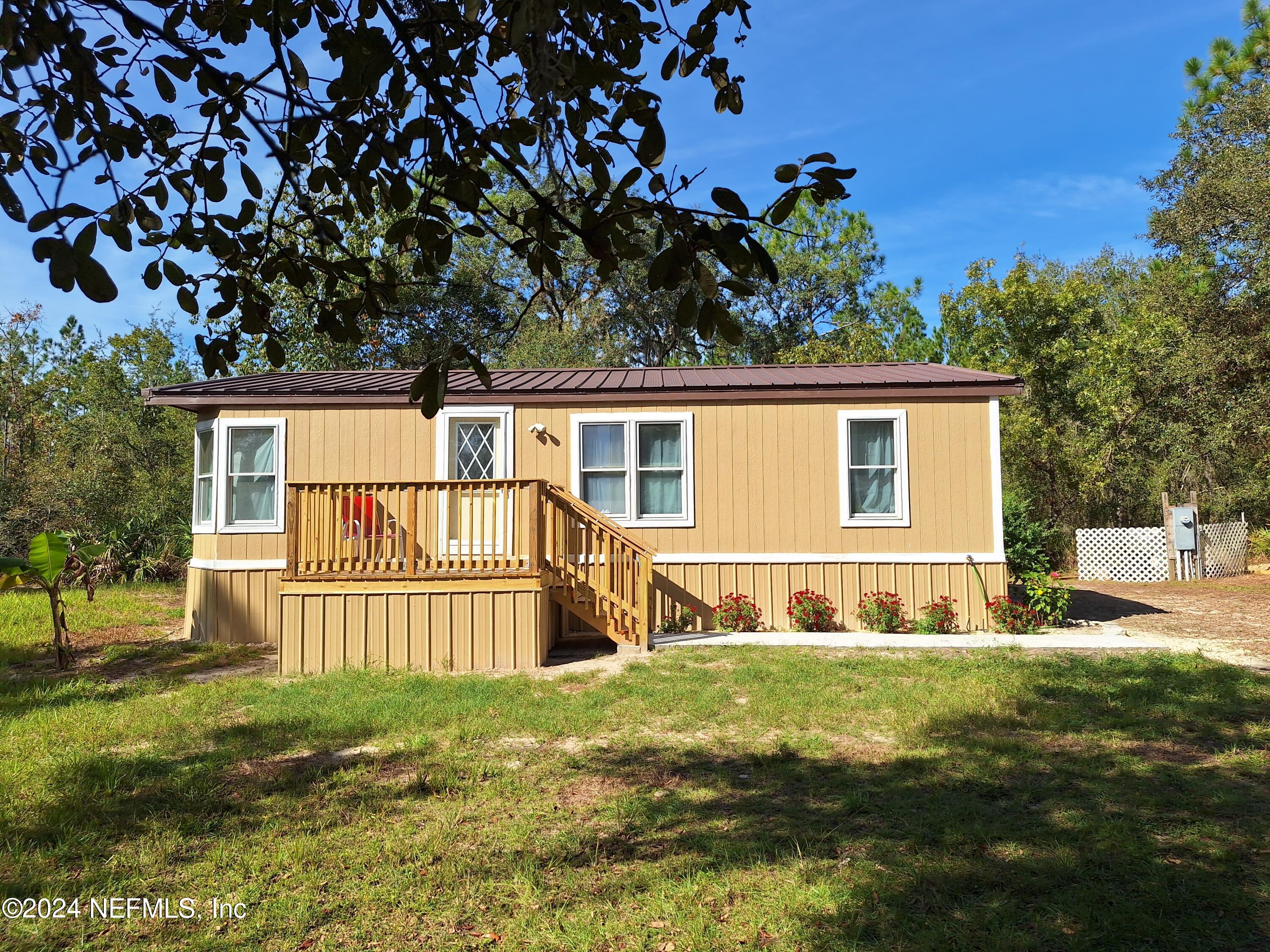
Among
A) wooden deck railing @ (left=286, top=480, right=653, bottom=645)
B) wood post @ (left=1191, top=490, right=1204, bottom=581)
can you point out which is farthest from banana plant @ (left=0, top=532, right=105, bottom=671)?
wood post @ (left=1191, top=490, right=1204, bottom=581)

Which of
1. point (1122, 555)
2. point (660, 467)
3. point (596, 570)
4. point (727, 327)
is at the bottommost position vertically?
point (1122, 555)

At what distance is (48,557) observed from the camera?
315 inches

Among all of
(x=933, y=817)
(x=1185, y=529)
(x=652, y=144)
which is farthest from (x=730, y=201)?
(x=1185, y=529)

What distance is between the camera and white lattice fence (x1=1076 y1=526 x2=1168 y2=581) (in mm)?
16656

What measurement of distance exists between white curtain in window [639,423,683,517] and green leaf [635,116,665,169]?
7.80 meters

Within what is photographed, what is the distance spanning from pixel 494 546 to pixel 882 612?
15.6ft

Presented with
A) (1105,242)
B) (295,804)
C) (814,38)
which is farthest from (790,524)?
(1105,242)

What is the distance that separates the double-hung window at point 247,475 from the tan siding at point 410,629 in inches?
103

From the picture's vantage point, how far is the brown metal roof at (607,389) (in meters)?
9.60

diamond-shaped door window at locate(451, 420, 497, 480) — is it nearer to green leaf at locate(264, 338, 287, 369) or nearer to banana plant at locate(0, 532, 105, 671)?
banana plant at locate(0, 532, 105, 671)

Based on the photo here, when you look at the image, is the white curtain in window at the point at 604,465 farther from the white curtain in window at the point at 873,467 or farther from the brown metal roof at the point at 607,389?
the white curtain in window at the point at 873,467

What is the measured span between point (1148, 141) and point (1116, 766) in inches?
754

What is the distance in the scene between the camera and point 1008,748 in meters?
4.89

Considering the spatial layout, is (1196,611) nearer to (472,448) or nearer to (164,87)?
(472,448)
